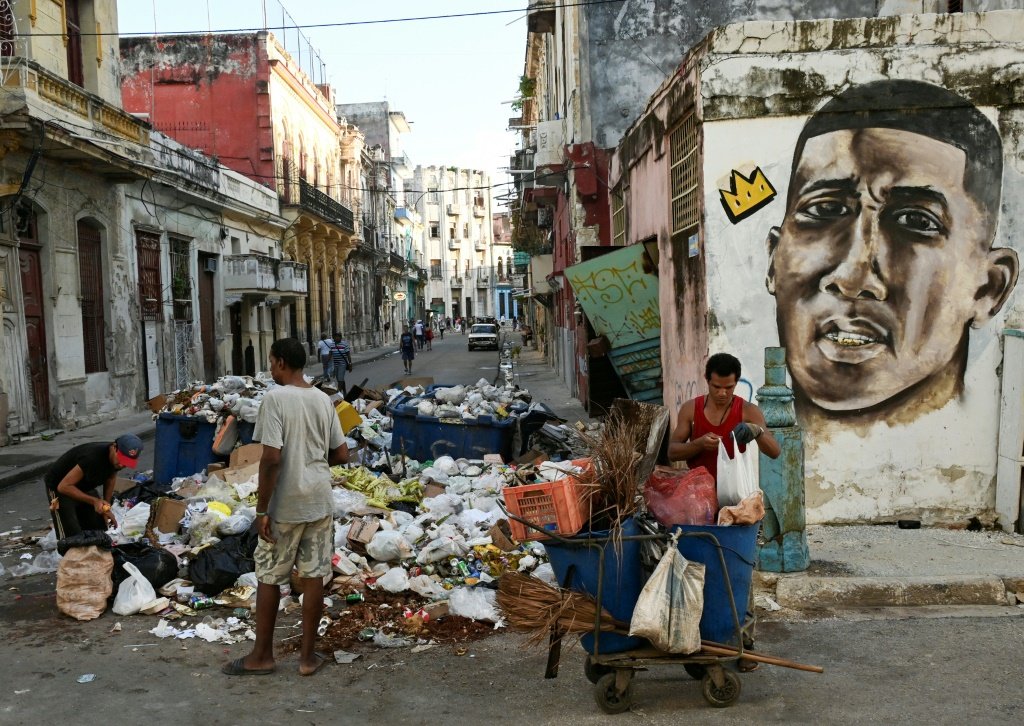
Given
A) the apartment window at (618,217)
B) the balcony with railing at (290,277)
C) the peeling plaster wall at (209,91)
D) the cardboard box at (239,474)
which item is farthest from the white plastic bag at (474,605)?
the peeling plaster wall at (209,91)

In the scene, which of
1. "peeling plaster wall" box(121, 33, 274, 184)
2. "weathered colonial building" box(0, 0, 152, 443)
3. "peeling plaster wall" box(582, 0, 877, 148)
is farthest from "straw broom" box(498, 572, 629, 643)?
"peeling plaster wall" box(121, 33, 274, 184)

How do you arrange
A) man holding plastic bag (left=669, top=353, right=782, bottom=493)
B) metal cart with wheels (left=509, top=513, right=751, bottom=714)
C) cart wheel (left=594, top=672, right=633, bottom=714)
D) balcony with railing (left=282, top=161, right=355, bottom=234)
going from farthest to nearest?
1. balcony with railing (left=282, top=161, right=355, bottom=234)
2. man holding plastic bag (left=669, top=353, right=782, bottom=493)
3. cart wheel (left=594, top=672, right=633, bottom=714)
4. metal cart with wheels (left=509, top=513, right=751, bottom=714)

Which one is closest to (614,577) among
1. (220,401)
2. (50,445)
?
Result: (220,401)

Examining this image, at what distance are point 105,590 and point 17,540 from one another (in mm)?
2780

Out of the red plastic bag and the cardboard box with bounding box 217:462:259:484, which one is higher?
the red plastic bag

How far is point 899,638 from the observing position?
507 centimetres

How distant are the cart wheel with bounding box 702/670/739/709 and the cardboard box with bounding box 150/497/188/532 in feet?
16.8

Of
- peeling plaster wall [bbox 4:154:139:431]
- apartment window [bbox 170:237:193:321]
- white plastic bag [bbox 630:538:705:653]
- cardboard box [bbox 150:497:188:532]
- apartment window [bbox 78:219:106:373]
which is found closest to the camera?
white plastic bag [bbox 630:538:705:653]

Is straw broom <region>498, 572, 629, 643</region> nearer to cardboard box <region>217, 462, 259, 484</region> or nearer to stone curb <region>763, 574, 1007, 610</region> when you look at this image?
stone curb <region>763, 574, 1007, 610</region>

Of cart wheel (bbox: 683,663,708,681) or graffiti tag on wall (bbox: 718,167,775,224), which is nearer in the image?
cart wheel (bbox: 683,663,708,681)

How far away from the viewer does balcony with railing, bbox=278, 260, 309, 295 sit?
29.4 metres

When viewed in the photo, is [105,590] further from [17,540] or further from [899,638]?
[899,638]

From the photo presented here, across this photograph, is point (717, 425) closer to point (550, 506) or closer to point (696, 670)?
point (550, 506)

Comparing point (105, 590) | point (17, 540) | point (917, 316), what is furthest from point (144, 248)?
point (917, 316)
